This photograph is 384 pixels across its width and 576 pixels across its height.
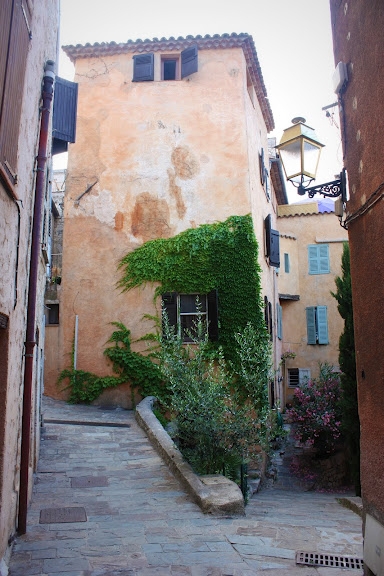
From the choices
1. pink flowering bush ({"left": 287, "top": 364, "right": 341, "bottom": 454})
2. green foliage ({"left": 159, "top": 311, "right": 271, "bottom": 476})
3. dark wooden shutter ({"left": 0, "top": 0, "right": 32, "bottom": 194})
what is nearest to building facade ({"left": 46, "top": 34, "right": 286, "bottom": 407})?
pink flowering bush ({"left": 287, "top": 364, "right": 341, "bottom": 454})

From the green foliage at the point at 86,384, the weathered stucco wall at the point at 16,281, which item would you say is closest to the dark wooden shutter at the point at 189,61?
the green foliage at the point at 86,384

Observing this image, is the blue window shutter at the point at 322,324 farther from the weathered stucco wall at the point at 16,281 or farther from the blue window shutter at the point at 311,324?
the weathered stucco wall at the point at 16,281

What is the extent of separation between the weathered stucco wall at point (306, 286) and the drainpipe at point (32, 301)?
56.6 ft

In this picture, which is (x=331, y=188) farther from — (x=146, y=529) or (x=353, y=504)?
(x=353, y=504)

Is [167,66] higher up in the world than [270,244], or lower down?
higher up

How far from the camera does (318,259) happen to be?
2397 cm

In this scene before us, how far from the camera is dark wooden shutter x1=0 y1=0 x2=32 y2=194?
4.56 meters

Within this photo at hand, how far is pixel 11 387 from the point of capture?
17.9 ft

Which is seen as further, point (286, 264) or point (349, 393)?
point (286, 264)

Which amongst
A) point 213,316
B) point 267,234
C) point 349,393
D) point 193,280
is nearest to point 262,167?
point 267,234

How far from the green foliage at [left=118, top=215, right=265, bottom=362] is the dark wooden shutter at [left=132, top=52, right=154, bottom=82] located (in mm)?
5062

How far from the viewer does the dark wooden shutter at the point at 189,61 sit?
52.1 ft

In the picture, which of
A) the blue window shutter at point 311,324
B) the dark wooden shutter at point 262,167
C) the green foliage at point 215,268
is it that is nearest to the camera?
the green foliage at point 215,268

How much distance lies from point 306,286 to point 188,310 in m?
Result: 10.4
